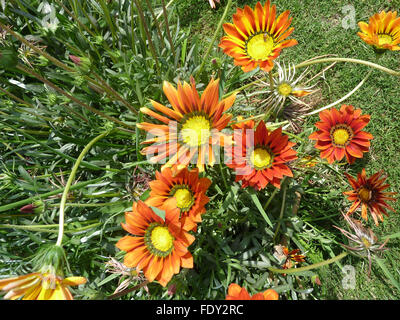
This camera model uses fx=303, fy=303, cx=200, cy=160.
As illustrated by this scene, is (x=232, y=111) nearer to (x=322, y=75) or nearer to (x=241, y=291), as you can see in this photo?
(x=322, y=75)

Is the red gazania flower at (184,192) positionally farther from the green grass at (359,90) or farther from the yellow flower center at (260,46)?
the green grass at (359,90)

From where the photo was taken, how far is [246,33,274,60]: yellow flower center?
128cm

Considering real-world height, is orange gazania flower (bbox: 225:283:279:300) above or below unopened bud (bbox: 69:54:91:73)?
below

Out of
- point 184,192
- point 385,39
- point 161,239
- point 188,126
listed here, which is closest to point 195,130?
point 188,126

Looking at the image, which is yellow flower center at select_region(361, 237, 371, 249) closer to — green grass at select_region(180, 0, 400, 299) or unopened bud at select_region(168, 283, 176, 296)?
green grass at select_region(180, 0, 400, 299)

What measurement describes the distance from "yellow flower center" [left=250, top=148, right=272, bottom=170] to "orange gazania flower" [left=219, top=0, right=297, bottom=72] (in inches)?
15.0

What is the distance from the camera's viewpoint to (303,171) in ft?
5.47

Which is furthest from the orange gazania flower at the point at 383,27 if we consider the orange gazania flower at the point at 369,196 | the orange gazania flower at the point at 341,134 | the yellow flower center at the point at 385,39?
the orange gazania flower at the point at 369,196

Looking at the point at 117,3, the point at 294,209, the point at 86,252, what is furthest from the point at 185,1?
the point at 86,252

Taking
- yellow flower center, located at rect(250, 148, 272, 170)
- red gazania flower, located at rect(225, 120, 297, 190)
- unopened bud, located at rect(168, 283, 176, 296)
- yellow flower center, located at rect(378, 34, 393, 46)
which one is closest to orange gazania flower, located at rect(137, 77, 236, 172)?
red gazania flower, located at rect(225, 120, 297, 190)

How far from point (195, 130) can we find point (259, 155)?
33cm

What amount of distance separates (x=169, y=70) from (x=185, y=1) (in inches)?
37.2

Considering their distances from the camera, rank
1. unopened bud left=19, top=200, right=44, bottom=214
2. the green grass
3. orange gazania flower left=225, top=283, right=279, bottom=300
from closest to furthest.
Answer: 1. orange gazania flower left=225, top=283, right=279, bottom=300
2. unopened bud left=19, top=200, right=44, bottom=214
3. the green grass

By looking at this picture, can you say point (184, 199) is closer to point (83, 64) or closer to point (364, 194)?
point (83, 64)
